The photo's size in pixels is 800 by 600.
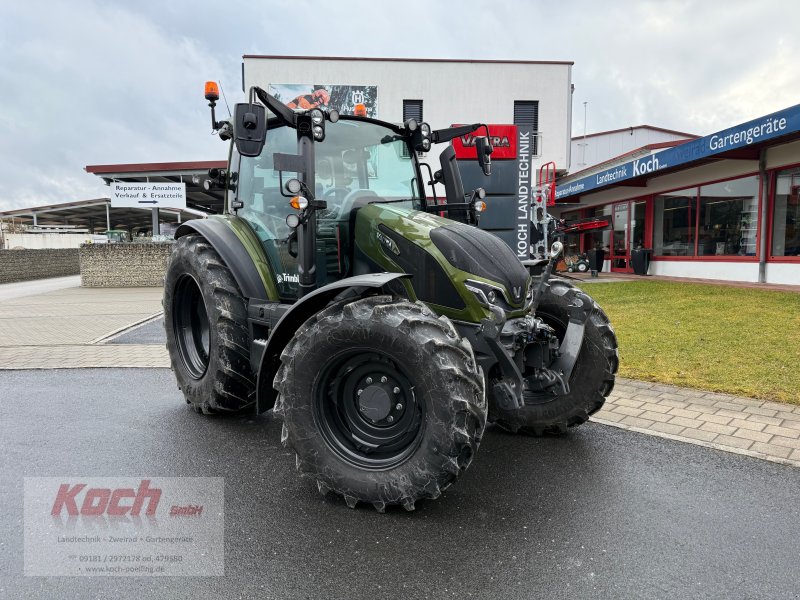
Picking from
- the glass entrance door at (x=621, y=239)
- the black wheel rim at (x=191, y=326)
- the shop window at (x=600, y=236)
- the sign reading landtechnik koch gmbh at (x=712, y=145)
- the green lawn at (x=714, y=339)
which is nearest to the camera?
the black wheel rim at (x=191, y=326)

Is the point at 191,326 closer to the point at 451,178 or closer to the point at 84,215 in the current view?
the point at 451,178

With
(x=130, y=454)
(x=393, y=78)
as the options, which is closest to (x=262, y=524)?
(x=130, y=454)

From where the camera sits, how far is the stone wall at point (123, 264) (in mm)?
19062

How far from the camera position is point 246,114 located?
3223 millimetres

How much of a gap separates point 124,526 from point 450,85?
2651cm

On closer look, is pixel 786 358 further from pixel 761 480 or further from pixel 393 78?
pixel 393 78

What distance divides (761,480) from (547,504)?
4.62 feet

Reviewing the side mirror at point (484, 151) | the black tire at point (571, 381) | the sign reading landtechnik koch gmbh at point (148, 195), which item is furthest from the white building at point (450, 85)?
the black tire at point (571, 381)

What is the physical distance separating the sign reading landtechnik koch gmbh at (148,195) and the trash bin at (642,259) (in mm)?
15257

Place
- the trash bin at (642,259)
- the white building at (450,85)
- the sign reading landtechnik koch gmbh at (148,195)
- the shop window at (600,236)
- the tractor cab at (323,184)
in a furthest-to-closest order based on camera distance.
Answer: the white building at (450,85), the shop window at (600,236), the sign reading landtechnik koch gmbh at (148,195), the trash bin at (642,259), the tractor cab at (323,184)

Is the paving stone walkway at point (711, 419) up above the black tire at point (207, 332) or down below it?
below

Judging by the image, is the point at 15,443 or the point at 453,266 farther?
the point at 15,443

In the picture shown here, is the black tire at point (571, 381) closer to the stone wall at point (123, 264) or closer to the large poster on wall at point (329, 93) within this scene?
the stone wall at point (123, 264)

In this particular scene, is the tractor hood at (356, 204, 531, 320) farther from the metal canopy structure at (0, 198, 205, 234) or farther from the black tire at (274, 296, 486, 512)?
the metal canopy structure at (0, 198, 205, 234)
